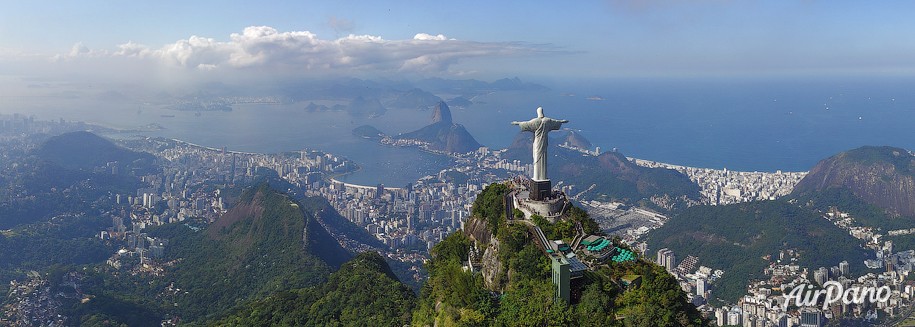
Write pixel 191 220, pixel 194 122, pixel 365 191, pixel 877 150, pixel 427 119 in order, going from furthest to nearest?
pixel 427 119 < pixel 194 122 < pixel 365 191 < pixel 877 150 < pixel 191 220

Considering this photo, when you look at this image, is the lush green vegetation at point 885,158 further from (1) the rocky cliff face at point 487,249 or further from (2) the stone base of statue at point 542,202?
(1) the rocky cliff face at point 487,249

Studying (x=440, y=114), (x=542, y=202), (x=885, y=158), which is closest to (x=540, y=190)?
(x=542, y=202)

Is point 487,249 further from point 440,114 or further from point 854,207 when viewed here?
point 440,114

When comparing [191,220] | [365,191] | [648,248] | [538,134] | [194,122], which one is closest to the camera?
[538,134]

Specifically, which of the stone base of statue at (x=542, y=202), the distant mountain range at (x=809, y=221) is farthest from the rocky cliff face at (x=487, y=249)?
the distant mountain range at (x=809, y=221)

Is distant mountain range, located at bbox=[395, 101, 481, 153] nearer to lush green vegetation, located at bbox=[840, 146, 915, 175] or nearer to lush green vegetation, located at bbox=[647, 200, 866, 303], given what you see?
lush green vegetation, located at bbox=[647, 200, 866, 303]

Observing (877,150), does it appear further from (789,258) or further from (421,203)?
(421,203)

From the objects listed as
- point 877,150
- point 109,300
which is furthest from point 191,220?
point 877,150
